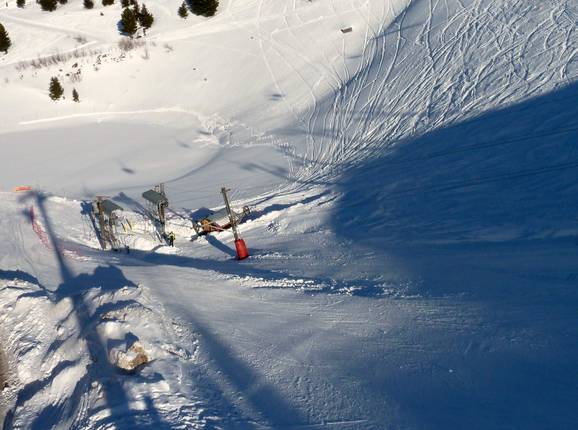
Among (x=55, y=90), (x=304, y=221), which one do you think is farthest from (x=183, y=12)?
(x=304, y=221)

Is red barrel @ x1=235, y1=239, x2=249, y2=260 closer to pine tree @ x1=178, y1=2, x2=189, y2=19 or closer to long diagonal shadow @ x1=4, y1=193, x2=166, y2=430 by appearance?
long diagonal shadow @ x1=4, y1=193, x2=166, y2=430

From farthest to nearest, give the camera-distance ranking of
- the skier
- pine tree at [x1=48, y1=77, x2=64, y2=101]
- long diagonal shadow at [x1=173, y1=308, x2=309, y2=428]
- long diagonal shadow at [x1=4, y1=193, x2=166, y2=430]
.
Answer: pine tree at [x1=48, y1=77, x2=64, y2=101] → the skier → long diagonal shadow at [x1=4, y1=193, x2=166, y2=430] → long diagonal shadow at [x1=173, y1=308, x2=309, y2=428]

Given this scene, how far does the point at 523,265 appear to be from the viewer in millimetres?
9672

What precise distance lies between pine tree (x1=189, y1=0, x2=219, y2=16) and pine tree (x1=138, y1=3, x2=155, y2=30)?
8.00 feet

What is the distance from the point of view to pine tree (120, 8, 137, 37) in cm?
2920

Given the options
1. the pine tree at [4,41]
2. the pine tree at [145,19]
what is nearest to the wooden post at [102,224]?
the pine tree at [145,19]

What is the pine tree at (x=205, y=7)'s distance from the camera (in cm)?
2991

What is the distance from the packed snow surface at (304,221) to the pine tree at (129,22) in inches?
44.8

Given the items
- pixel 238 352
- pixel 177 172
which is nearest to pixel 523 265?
pixel 238 352

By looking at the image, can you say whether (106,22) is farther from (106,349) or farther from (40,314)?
(106,349)

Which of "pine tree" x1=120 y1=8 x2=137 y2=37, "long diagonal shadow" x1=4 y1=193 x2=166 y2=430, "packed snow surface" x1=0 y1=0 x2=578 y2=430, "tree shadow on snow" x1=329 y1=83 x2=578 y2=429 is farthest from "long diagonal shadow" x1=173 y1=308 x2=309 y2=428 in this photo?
"pine tree" x1=120 y1=8 x2=137 y2=37

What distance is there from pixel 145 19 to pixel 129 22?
2.98ft

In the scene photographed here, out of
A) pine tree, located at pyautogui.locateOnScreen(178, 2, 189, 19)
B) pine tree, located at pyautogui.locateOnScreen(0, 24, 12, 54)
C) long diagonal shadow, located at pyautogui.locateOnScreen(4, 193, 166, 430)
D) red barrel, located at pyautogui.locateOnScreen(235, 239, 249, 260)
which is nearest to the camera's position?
long diagonal shadow, located at pyautogui.locateOnScreen(4, 193, 166, 430)

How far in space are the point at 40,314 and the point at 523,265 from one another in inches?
345
